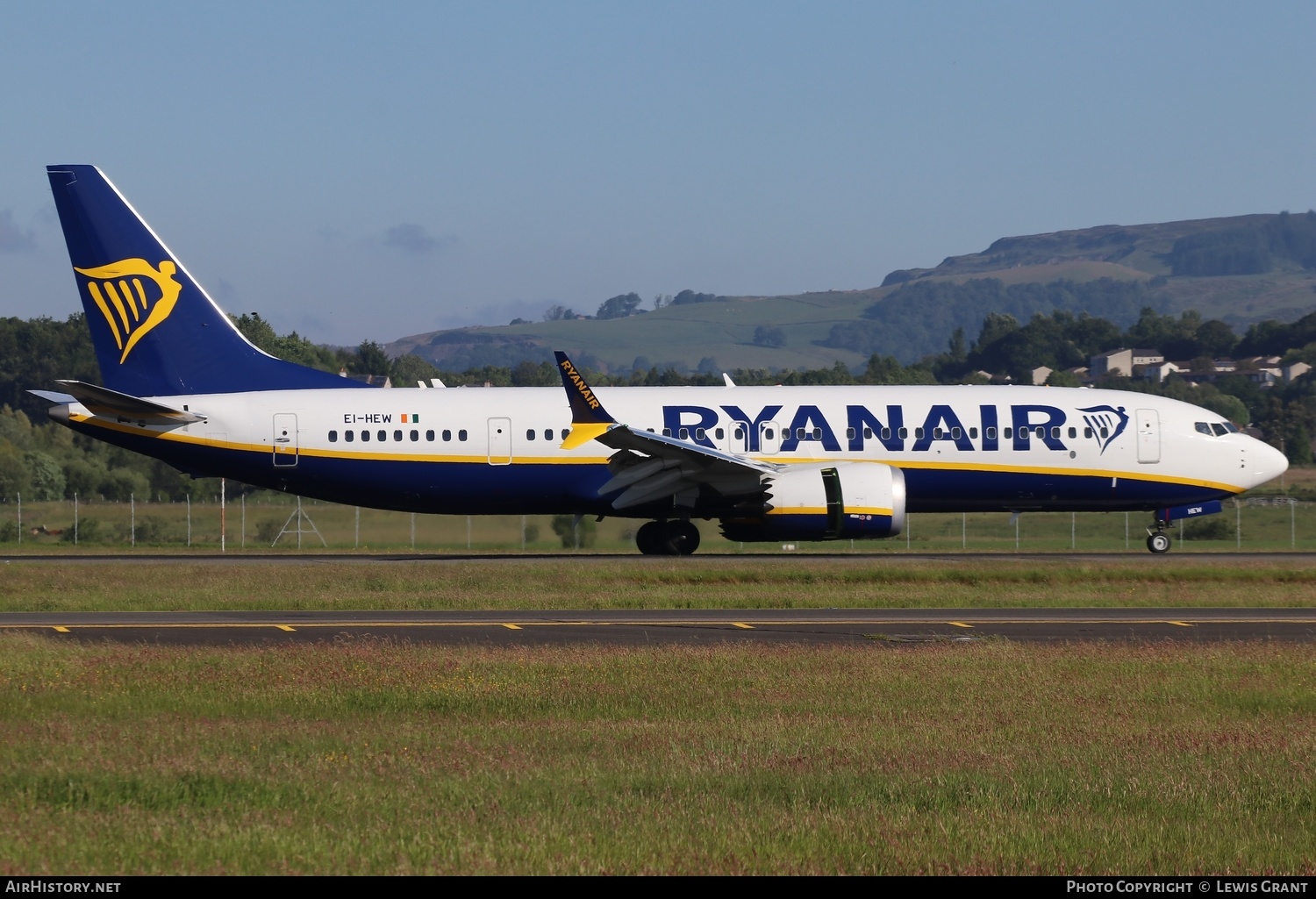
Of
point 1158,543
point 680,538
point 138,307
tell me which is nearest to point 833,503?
point 680,538

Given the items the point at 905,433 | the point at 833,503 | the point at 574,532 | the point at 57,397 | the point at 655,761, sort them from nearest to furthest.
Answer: the point at 655,761 < the point at 833,503 < the point at 905,433 < the point at 57,397 < the point at 574,532

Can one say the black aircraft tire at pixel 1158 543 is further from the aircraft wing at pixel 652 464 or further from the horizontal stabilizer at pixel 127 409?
the horizontal stabilizer at pixel 127 409

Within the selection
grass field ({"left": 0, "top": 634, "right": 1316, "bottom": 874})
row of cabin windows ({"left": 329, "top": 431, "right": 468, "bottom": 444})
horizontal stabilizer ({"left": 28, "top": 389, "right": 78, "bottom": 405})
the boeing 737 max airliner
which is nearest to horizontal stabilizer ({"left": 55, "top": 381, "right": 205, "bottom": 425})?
the boeing 737 max airliner

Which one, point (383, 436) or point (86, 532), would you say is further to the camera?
point (86, 532)

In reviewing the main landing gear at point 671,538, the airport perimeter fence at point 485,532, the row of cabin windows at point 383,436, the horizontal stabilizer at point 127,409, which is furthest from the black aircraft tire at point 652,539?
the horizontal stabilizer at point 127,409

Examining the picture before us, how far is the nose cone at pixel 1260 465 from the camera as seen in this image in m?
37.7

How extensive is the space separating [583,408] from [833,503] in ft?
20.1

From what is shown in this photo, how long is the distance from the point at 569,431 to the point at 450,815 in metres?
26.6

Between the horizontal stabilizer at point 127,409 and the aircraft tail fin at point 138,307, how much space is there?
0.90 metres

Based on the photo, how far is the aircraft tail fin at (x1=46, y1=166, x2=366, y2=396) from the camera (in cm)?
3597

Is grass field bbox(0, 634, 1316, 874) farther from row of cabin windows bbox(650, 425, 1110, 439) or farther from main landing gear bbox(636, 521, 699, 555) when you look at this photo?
main landing gear bbox(636, 521, 699, 555)

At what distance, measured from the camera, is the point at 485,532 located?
1789 inches

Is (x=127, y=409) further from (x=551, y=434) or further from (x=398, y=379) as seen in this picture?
(x=398, y=379)

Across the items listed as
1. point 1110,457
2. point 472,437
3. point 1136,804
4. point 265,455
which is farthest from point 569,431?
point 1136,804
